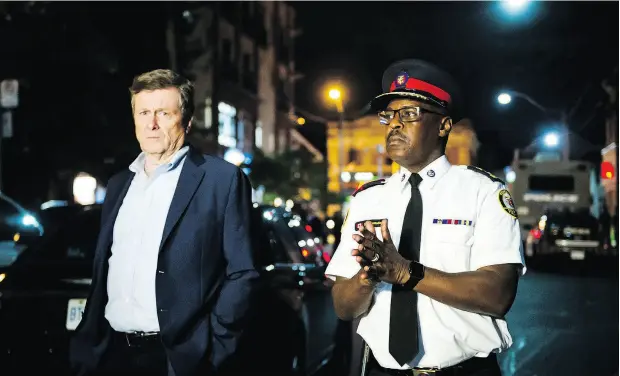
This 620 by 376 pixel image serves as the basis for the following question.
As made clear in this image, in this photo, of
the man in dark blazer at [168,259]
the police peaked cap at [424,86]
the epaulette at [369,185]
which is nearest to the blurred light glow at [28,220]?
the man in dark blazer at [168,259]

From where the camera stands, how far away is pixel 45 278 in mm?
5605

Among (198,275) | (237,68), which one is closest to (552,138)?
(237,68)

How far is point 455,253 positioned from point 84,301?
3.23 meters

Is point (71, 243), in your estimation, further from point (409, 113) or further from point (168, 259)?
point (409, 113)

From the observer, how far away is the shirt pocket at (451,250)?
9.45 feet

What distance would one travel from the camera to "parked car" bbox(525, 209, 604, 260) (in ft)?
84.4

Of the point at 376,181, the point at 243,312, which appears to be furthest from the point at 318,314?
the point at 376,181

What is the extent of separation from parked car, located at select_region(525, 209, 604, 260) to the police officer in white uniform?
78.2 ft

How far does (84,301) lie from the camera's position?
5.41 metres

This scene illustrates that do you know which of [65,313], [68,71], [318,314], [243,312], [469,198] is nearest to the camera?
[469,198]

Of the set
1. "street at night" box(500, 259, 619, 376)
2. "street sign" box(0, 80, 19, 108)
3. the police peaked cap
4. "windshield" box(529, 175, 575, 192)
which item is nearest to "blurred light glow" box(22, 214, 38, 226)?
"street at night" box(500, 259, 619, 376)

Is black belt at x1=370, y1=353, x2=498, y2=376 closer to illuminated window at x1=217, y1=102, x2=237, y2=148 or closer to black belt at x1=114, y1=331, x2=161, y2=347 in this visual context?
black belt at x1=114, y1=331, x2=161, y2=347

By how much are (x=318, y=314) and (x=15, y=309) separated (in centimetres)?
239

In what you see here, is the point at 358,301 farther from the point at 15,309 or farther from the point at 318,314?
the point at 318,314
